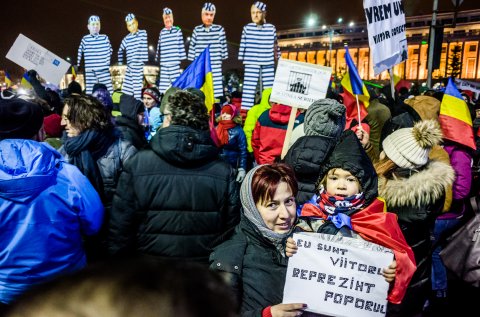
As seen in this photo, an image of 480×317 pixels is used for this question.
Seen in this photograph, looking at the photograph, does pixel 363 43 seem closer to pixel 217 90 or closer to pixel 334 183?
pixel 217 90

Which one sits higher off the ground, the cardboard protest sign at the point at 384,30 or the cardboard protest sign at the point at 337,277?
the cardboard protest sign at the point at 384,30

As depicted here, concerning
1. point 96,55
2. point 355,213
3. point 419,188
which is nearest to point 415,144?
point 419,188

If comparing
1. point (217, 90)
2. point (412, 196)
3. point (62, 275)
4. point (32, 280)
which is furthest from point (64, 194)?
point (217, 90)

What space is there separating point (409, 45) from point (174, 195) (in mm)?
98676

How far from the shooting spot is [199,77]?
543 cm

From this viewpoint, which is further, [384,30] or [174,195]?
[384,30]

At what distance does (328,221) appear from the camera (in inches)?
97.3

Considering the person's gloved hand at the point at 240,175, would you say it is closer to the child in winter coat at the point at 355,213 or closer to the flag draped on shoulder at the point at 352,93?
the flag draped on shoulder at the point at 352,93

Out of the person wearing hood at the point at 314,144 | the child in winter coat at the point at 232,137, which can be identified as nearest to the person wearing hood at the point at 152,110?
the child in winter coat at the point at 232,137

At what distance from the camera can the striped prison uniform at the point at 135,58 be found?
10.5 meters

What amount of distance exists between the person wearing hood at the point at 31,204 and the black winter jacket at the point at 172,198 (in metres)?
0.36

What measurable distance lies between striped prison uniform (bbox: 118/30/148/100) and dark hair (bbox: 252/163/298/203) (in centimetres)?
861

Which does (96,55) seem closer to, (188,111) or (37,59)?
(37,59)

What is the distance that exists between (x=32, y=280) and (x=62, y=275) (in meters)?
1.93
